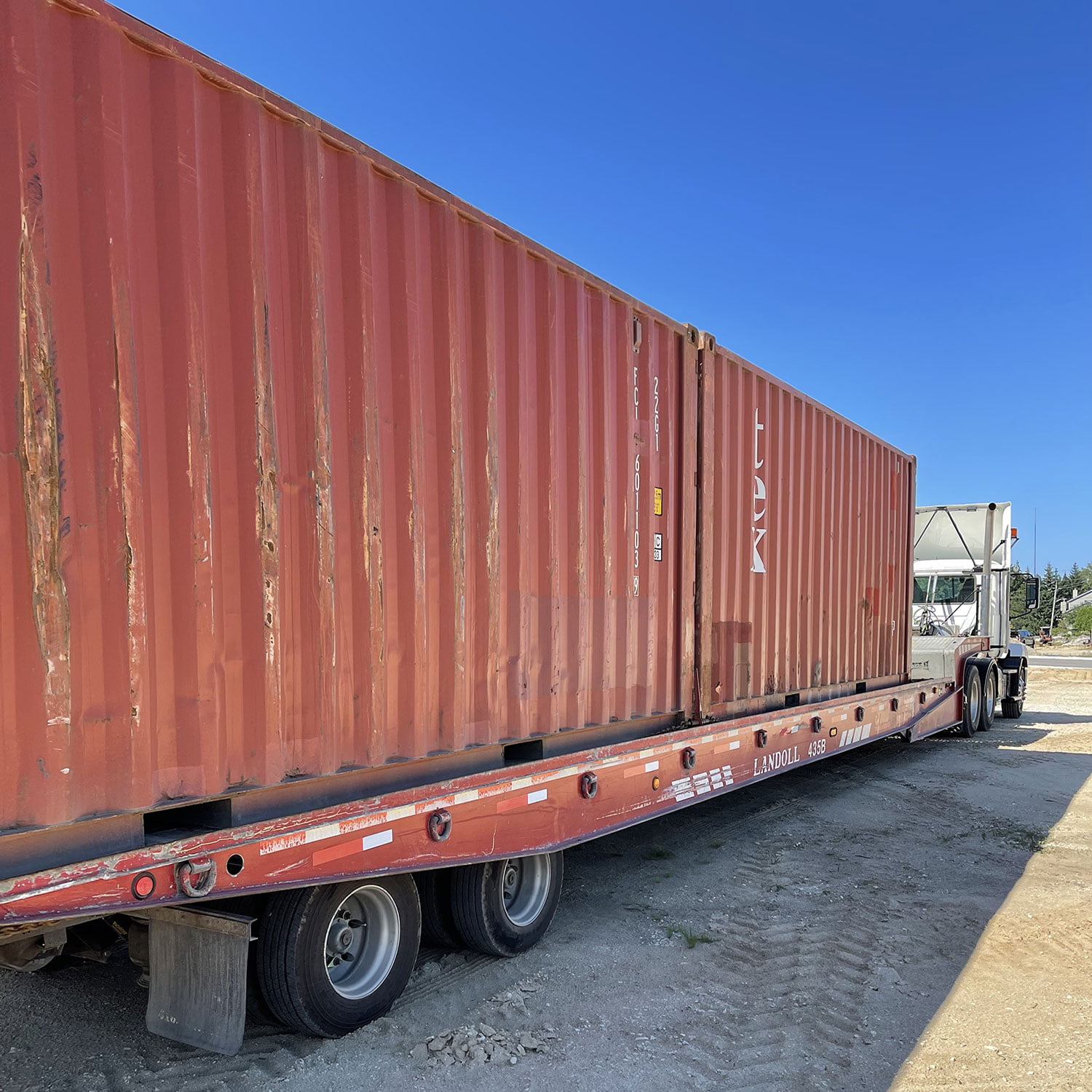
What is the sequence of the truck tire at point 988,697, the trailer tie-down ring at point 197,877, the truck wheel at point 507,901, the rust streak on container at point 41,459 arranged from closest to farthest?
the rust streak on container at point 41,459 → the trailer tie-down ring at point 197,877 → the truck wheel at point 507,901 → the truck tire at point 988,697

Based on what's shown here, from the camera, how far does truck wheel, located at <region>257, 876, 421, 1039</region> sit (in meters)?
3.12

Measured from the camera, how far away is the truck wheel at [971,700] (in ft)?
39.0

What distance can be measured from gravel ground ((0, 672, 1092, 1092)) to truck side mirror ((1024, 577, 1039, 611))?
8479mm

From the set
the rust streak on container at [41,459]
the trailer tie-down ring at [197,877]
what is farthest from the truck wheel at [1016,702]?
the rust streak on container at [41,459]

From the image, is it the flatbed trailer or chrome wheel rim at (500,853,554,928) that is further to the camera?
chrome wheel rim at (500,853,554,928)

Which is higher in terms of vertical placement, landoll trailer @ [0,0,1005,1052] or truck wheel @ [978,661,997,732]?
landoll trailer @ [0,0,1005,1052]

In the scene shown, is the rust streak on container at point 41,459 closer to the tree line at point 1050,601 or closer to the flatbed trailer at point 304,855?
the flatbed trailer at point 304,855

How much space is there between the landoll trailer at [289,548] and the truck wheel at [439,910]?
0.05 ft

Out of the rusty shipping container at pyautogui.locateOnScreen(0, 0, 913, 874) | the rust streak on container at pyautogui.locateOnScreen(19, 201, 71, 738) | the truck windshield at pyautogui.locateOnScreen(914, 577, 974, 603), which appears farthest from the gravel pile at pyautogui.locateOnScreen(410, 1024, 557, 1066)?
the truck windshield at pyautogui.locateOnScreen(914, 577, 974, 603)

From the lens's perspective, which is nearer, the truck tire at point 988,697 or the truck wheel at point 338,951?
the truck wheel at point 338,951

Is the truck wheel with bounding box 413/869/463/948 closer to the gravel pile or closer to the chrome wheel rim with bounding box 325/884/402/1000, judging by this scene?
the chrome wheel rim with bounding box 325/884/402/1000

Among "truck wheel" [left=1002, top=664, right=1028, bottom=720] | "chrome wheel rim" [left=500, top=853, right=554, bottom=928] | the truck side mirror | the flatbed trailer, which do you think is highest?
the truck side mirror

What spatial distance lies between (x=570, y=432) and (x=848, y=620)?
4620 mm

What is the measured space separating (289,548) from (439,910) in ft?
6.58
